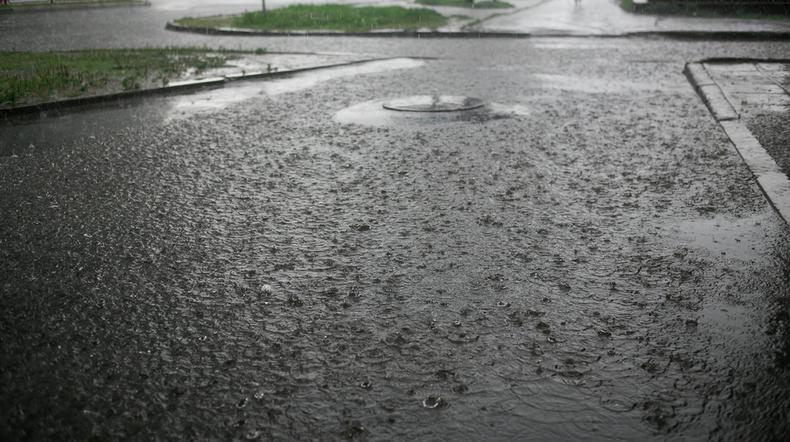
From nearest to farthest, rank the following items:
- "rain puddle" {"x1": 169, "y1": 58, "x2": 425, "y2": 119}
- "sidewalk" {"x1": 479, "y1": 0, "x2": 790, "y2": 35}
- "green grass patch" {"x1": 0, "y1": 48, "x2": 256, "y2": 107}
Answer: "rain puddle" {"x1": 169, "y1": 58, "x2": 425, "y2": 119}, "green grass patch" {"x1": 0, "y1": 48, "x2": 256, "y2": 107}, "sidewalk" {"x1": 479, "y1": 0, "x2": 790, "y2": 35}

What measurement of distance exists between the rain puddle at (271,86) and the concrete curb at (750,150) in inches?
193

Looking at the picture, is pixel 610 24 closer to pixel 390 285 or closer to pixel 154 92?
pixel 154 92

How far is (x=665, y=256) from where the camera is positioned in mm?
3977

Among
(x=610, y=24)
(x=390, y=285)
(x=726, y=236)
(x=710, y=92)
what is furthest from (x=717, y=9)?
(x=390, y=285)

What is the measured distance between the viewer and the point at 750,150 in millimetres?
6141

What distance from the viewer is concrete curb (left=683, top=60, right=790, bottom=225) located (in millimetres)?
4926

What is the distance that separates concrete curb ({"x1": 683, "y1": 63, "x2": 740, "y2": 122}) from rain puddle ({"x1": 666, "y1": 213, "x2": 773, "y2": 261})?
3386 millimetres

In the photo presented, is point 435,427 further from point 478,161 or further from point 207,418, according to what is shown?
point 478,161

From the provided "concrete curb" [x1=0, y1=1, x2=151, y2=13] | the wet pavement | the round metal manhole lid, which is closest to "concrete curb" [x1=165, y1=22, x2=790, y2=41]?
the wet pavement

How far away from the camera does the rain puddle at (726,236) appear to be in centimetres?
404

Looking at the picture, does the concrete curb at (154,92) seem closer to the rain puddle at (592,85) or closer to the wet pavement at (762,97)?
the rain puddle at (592,85)

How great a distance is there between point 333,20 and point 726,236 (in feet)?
56.6

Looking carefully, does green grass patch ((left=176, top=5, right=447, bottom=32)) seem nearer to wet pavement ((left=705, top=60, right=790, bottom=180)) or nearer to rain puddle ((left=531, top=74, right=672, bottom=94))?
rain puddle ((left=531, top=74, right=672, bottom=94))

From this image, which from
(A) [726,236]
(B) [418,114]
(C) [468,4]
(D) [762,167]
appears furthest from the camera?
(C) [468,4]
